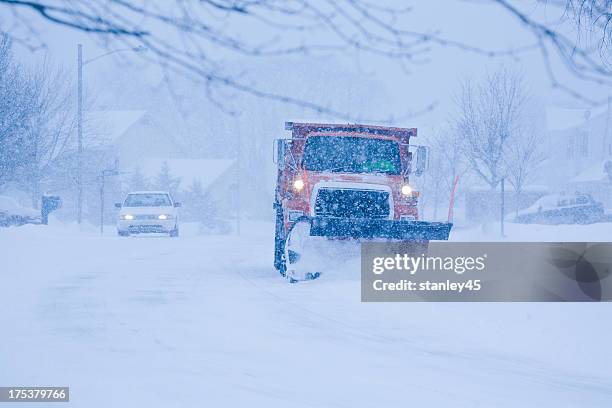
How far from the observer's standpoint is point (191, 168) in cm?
5969

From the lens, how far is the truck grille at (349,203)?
1256 cm

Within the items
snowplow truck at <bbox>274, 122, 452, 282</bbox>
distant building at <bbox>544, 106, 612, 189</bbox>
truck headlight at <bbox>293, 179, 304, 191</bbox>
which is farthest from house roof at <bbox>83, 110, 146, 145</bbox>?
truck headlight at <bbox>293, 179, 304, 191</bbox>

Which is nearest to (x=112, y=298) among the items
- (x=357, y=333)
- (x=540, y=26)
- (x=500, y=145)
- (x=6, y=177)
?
(x=357, y=333)

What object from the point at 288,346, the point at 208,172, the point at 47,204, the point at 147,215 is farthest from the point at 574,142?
the point at 288,346

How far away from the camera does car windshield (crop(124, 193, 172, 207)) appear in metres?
29.0

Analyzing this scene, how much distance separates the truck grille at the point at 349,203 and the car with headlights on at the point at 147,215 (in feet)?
51.8

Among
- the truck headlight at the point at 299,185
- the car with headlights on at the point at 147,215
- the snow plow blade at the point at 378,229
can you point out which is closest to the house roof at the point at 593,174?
the car with headlights on at the point at 147,215

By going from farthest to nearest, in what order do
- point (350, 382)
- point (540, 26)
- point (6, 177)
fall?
point (6, 177) < point (350, 382) < point (540, 26)

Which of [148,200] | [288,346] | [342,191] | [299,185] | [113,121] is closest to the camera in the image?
[288,346]

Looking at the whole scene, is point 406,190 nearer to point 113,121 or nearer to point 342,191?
point 342,191

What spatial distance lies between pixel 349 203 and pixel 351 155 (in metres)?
1.08

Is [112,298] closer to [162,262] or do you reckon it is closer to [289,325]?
[289,325]

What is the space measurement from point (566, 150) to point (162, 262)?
158 feet

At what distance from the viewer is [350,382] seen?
5.73 meters
